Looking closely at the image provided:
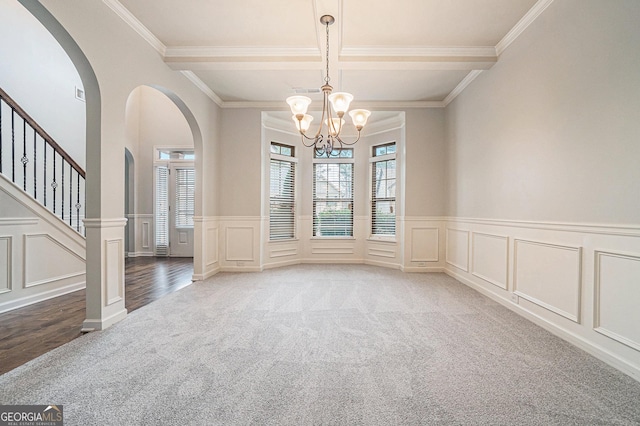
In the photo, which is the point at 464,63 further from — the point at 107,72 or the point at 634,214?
the point at 107,72

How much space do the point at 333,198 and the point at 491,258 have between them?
3.34 meters

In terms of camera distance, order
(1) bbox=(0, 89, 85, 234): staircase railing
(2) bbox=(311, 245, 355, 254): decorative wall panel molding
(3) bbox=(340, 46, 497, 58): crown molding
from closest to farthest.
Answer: (3) bbox=(340, 46, 497, 58): crown molding < (1) bbox=(0, 89, 85, 234): staircase railing < (2) bbox=(311, 245, 355, 254): decorative wall panel molding

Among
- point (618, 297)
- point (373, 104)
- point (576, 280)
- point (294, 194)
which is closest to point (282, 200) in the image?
point (294, 194)

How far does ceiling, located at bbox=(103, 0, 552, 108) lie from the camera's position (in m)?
2.96

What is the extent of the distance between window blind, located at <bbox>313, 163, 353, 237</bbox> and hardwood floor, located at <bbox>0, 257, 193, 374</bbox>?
277 centimetres

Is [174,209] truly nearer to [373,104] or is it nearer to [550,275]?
[373,104]

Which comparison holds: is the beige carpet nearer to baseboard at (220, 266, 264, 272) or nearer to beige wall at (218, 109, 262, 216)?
baseboard at (220, 266, 264, 272)

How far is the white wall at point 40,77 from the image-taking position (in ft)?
14.5

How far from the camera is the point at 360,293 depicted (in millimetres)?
4012

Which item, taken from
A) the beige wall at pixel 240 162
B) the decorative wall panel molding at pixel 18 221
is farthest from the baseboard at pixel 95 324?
the beige wall at pixel 240 162

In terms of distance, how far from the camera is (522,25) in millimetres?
3109

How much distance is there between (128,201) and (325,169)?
4795mm

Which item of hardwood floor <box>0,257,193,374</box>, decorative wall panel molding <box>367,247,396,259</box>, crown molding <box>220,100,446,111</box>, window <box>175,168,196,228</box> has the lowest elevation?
hardwood floor <box>0,257,193,374</box>

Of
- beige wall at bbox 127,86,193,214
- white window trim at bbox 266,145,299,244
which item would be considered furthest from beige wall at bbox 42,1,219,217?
beige wall at bbox 127,86,193,214
